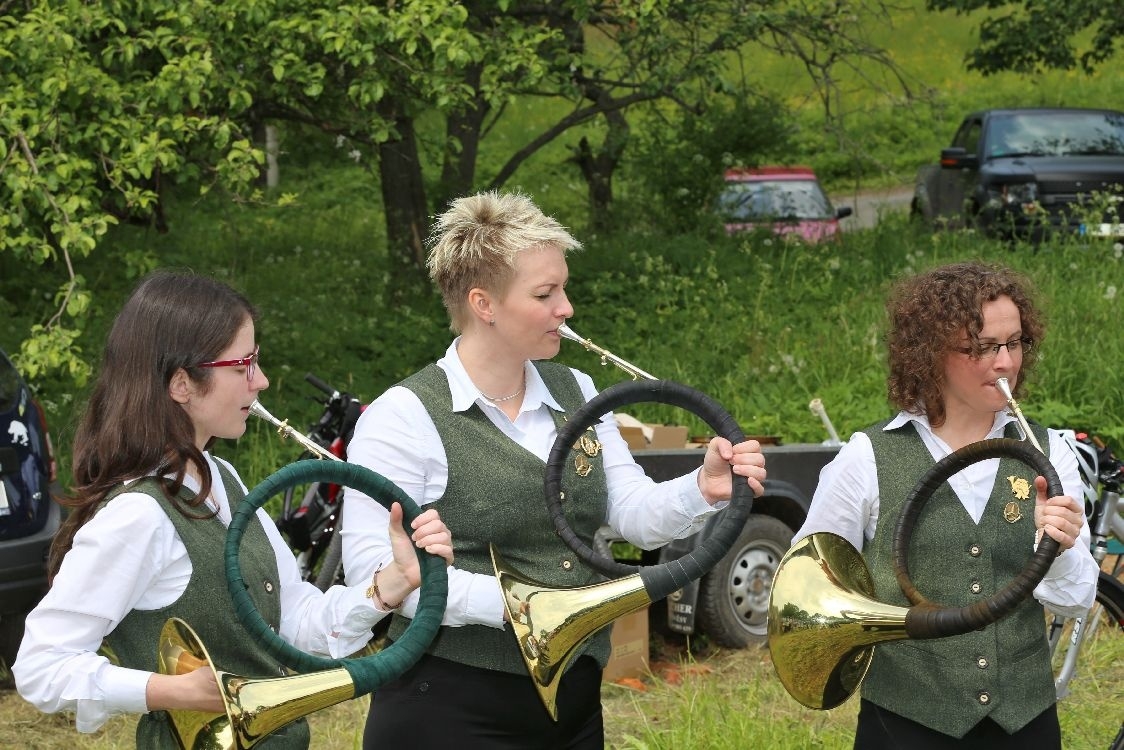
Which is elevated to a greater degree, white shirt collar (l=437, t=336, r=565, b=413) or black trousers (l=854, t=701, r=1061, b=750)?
white shirt collar (l=437, t=336, r=565, b=413)

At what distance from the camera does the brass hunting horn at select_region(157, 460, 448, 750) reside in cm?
215

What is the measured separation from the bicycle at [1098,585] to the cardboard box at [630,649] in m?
1.46

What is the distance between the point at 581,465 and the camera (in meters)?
2.73

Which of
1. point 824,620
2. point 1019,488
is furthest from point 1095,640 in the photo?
point 824,620

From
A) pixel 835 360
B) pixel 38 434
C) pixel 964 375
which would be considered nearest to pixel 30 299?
pixel 38 434

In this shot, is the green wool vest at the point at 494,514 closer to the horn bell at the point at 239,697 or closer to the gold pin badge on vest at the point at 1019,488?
the horn bell at the point at 239,697

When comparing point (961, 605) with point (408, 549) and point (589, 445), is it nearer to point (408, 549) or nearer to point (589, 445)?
point (589, 445)

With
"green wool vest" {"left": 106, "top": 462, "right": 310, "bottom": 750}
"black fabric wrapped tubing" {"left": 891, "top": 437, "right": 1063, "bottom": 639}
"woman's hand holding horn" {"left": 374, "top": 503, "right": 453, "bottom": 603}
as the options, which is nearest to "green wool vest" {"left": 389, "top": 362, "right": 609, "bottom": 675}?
"woman's hand holding horn" {"left": 374, "top": 503, "right": 453, "bottom": 603}

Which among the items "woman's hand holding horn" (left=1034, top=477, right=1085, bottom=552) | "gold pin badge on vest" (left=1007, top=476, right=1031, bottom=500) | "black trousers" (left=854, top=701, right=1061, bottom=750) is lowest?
"black trousers" (left=854, top=701, right=1061, bottom=750)

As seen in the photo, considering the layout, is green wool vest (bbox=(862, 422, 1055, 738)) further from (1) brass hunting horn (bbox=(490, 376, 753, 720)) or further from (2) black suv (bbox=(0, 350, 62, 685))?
(2) black suv (bbox=(0, 350, 62, 685))

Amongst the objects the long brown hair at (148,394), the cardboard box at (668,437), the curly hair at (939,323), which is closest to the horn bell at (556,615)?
the long brown hair at (148,394)

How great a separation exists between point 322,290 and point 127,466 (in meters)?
9.43

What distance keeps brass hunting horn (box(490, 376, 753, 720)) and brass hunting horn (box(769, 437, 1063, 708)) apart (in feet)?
0.49

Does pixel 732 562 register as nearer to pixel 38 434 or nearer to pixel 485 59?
pixel 38 434
